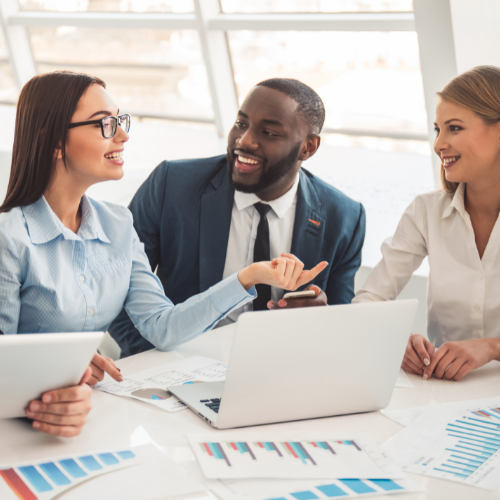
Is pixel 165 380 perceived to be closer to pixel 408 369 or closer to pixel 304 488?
pixel 304 488

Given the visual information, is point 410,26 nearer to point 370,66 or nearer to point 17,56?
point 370,66

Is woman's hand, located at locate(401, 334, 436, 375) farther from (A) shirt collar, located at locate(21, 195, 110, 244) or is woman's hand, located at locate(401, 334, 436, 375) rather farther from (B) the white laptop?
(A) shirt collar, located at locate(21, 195, 110, 244)

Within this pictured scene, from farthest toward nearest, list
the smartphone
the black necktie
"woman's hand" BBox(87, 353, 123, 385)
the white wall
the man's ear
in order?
the white wall, the man's ear, the black necktie, the smartphone, "woman's hand" BBox(87, 353, 123, 385)

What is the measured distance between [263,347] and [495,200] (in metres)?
1.21

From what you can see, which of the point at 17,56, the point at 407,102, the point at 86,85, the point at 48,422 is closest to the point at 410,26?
the point at 407,102

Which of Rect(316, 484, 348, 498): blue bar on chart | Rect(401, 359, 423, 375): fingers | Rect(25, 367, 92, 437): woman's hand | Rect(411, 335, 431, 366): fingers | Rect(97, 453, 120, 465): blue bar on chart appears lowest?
Rect(401, 359, 423, 375): fingers

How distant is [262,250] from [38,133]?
0.97 meters

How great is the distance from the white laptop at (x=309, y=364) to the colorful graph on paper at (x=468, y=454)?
0.18 meters

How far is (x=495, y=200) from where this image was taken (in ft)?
6.59

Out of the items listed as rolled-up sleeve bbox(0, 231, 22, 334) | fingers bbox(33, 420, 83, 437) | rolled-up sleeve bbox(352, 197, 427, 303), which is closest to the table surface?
fingers bbox(33, 420, 83, 437)

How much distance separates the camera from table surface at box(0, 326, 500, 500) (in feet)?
3.62

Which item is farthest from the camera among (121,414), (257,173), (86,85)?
(257,173)

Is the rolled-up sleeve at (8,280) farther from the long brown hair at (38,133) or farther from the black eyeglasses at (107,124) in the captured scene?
the black eyeglasses at (107,124)

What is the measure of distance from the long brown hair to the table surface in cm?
52
